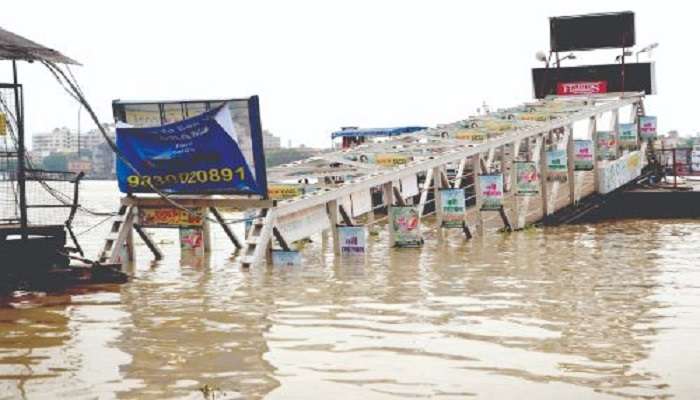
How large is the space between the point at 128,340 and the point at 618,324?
5288 millimetres

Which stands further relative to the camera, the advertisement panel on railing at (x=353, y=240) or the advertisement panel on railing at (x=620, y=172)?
the advertisement panel on railing at (x=620, y=172)

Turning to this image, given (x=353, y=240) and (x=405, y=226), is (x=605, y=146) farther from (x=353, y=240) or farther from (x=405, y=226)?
(x=353, y=240)

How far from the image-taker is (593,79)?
3747cm

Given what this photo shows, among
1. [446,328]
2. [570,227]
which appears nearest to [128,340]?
[446,328]

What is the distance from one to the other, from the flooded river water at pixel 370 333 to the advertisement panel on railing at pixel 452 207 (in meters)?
5.54

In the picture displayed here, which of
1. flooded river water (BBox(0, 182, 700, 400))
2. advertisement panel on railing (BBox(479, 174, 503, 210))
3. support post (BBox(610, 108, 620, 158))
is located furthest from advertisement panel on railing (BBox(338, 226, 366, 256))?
support post (BBox(610, 108, 620, 158))

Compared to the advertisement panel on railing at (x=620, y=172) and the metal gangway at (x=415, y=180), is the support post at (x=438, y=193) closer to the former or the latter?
the metal gangway at (x=415, y=180)

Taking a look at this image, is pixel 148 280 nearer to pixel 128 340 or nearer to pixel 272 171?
pixel 128 340

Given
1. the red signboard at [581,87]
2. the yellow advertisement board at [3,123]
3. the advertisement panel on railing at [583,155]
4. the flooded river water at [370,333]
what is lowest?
the flooded river water at [370,333]

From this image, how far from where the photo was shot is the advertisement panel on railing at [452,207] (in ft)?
71.5

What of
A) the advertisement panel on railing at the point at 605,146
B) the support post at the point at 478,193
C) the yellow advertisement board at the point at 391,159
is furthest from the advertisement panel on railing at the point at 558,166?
the yellow advertisement board at the point at 391,159

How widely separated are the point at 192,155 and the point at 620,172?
19247mm

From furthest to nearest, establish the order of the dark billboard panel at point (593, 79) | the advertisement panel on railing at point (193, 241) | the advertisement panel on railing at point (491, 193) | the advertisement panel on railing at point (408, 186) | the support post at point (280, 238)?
1. the dark billboard panel at point (593, 79)
2. the advertisement panel on railing at point (491, 193)
3. the advertisement panel on railing at point (408, 186)
4. the advertisement panel on railing at point (193, 241)
5. the support post at point (280, 238)

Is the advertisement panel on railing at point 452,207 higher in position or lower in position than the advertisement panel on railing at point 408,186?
lower
